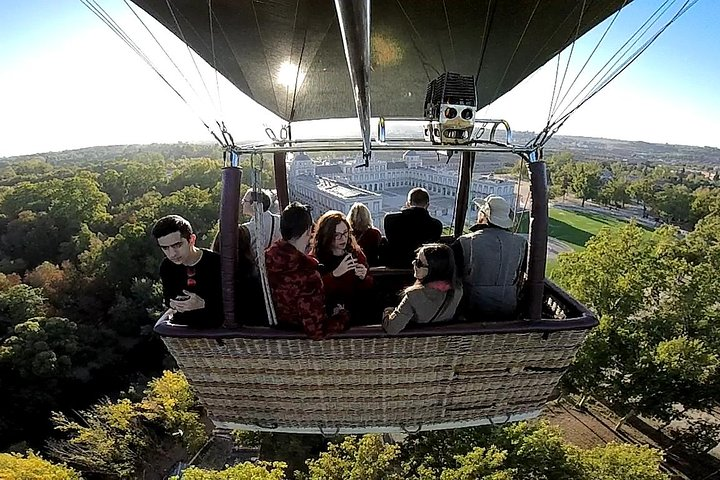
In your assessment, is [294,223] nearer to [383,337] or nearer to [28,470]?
[383,337]

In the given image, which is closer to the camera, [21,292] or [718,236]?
[21,292]

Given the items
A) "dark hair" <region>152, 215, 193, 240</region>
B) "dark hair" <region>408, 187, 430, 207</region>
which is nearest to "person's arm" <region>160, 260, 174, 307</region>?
"dark hair" <region>152, 215, 193, 240</region>

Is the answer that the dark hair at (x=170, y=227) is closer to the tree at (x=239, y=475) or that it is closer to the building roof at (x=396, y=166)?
the building roof at (x=396, y=166)

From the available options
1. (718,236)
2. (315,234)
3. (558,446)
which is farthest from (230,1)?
(718,236)

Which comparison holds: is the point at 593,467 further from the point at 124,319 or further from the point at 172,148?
the point at 172,148

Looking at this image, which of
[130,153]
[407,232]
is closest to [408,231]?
[407,232]

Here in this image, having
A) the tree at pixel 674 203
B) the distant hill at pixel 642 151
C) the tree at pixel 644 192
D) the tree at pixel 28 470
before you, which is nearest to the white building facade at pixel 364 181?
the tree at pixel 28 470
